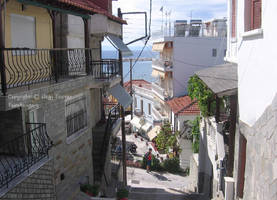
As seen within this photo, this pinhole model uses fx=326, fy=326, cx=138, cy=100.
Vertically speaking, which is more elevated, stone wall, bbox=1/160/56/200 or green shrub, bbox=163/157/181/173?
stone wall, bbox=1/160/56/200

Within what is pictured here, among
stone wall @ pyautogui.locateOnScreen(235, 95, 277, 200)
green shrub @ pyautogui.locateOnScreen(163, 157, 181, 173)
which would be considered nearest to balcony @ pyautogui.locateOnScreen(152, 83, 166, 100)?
green shrub @ pyautogui.locateOnScreen(163, 157, 181, 173)

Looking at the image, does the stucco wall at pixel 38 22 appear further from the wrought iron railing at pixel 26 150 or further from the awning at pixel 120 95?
the awning at pixel 120 95

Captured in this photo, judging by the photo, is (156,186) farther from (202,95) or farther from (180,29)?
(180,29)

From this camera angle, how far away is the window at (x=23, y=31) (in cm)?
865

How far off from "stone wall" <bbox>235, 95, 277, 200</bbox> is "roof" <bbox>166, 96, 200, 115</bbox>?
17.6 metres

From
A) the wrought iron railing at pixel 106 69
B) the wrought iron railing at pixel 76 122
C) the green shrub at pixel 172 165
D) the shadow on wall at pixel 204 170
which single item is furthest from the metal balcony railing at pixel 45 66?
the green shrub at pixel 172 165

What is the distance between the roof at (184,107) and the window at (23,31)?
59.2ft

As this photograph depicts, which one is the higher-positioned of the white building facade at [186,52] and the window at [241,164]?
the white building facade at [186,52]

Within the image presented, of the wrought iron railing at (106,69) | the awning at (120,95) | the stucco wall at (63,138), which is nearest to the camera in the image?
the stucco wall at (63,138)

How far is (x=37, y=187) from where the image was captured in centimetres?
792

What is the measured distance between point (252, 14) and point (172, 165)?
17205 millimetres

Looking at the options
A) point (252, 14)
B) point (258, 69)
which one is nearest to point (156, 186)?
point (252, 14)

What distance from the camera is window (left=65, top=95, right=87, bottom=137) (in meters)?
11.0

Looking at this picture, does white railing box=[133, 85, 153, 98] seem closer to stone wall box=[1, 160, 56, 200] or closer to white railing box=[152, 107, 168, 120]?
white railing box=[152, 107, 168, 120]
